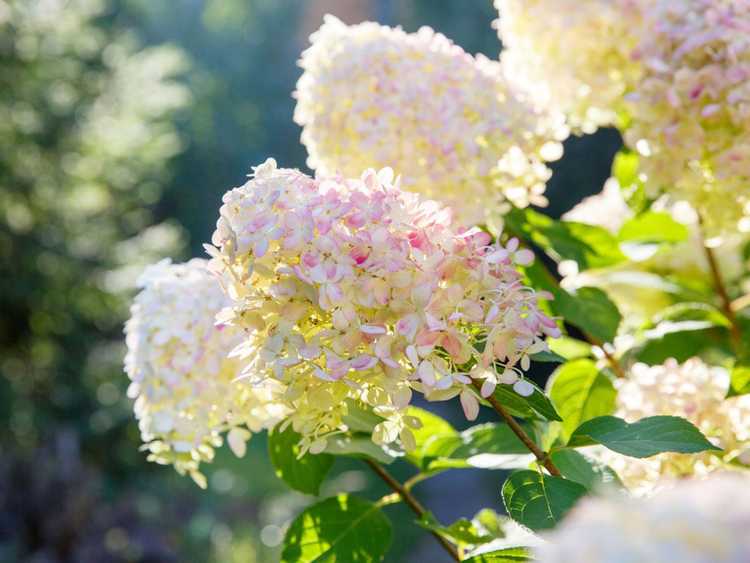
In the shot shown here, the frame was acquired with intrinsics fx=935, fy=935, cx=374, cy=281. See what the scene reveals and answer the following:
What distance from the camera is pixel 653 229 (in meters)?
0.92

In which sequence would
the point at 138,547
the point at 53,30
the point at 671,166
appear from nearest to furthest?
the point at 671,166 → the point at 138,547 → the point at 53,30

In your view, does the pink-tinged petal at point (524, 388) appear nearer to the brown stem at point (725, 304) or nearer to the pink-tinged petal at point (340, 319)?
the pink-tinged petal at point (340, 319)

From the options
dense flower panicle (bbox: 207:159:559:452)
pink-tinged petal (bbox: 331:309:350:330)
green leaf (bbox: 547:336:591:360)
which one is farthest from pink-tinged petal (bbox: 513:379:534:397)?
green leaf (bbox: 547:336:591:360)

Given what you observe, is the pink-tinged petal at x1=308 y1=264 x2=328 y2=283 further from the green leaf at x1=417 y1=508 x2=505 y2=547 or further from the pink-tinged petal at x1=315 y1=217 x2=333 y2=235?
the green leaf at x1=417 y1=508 x2=505 y2=547

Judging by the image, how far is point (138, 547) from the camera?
333 centimetres

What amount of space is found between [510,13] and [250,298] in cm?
54

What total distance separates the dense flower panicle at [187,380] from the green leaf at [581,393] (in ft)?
0.80

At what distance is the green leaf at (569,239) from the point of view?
2.86ft

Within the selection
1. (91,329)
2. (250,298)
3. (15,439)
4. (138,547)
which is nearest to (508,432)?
(250,298)

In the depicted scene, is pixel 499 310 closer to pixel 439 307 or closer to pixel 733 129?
pixel 439 307

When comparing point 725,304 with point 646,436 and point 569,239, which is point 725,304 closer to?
point 569,239

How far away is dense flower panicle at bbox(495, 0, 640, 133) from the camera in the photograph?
83cm

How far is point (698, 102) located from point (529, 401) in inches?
13.8

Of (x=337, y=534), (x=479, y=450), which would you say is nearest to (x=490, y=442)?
(x=479, y=450)
